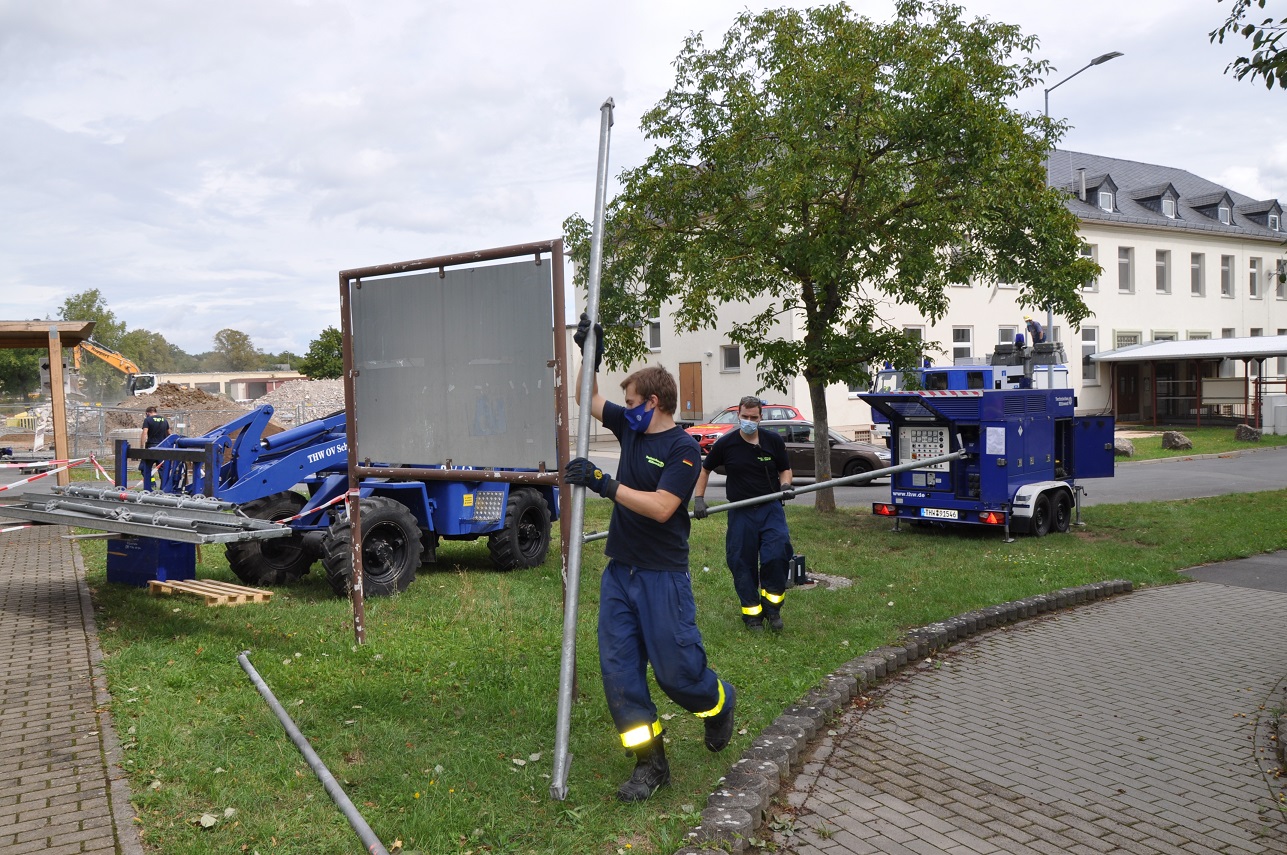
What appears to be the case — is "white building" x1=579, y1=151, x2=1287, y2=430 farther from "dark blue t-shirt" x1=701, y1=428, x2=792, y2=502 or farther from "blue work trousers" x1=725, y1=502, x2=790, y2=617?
"blue work trousers" x1=725, y1=502, x2=790, y2=617

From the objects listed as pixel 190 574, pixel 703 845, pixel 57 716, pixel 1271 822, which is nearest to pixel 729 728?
pixel 703 845

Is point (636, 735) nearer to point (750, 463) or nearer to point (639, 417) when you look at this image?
point (639, 417)

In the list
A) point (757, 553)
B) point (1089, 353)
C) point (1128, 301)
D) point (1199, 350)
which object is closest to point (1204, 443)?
point (1199, 350)

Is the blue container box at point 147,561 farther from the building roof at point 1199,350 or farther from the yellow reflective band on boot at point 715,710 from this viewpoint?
the building roof at point 1199,350

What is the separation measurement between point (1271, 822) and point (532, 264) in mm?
4483

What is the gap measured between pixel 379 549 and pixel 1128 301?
134 feet

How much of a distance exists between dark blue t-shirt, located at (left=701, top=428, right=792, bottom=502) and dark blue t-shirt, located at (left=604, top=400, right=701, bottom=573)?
326cm

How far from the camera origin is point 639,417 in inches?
187

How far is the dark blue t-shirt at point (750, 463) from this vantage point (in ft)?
26.4

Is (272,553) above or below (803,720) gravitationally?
above

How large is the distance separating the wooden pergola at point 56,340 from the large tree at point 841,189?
7.43 m

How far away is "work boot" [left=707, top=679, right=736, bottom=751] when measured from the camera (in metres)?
4.90

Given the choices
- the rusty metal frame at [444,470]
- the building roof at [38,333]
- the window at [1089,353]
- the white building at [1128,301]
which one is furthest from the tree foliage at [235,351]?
the rusty metal frame at [444,470]

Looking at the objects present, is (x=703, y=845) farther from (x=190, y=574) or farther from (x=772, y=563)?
(x=190, y=574)
